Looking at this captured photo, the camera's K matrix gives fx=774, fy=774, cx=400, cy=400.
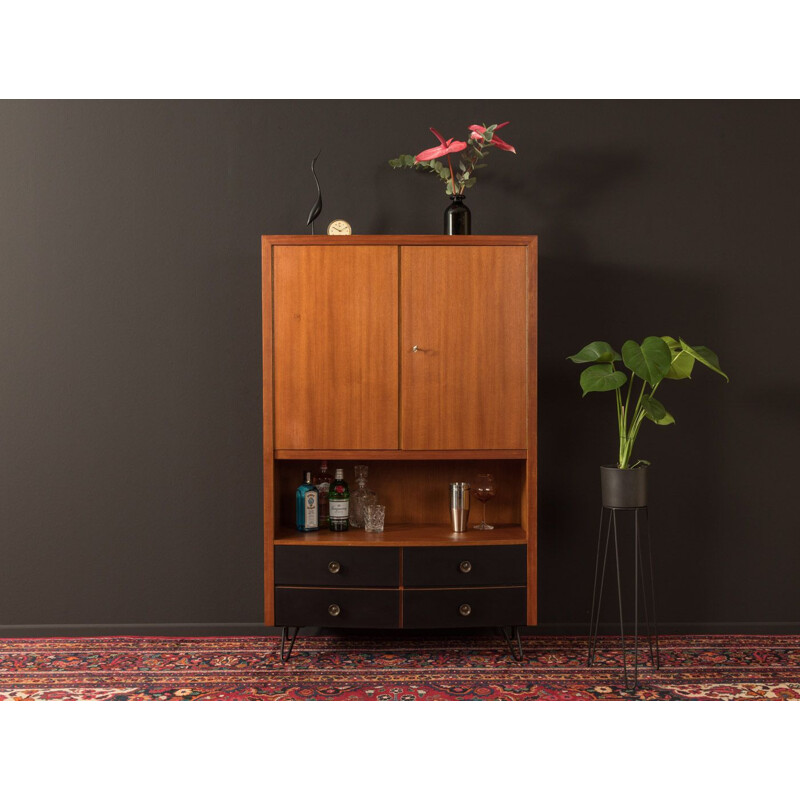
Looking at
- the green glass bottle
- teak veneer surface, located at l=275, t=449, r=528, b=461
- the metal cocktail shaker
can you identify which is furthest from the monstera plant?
the green glass bottle

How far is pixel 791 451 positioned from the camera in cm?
380

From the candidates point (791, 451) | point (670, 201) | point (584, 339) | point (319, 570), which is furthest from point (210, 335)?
point (791, 451)

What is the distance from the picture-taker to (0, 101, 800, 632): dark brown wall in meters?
3.75

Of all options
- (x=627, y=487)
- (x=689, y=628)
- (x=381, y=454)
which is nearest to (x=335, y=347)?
(x=381, y=454)

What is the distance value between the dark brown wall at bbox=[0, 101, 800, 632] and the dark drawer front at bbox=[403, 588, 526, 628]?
501 millimetres

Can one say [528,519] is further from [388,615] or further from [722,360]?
[722,360]

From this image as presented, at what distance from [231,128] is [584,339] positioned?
78.6 inches

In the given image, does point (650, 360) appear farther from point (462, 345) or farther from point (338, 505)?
point (338, 505)

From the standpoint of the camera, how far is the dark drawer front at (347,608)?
3.33 metres

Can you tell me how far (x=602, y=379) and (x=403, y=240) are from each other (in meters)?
1.02

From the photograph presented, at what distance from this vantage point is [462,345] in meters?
3.34

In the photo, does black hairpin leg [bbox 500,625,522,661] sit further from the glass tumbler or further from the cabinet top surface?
the cabinet top surface

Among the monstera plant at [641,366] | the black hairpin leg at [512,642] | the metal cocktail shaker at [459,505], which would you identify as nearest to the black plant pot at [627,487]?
the monstera plant at [641,366]

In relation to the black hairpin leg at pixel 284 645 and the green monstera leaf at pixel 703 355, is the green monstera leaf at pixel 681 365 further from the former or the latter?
the black hairpin leg at pixel 284 645
